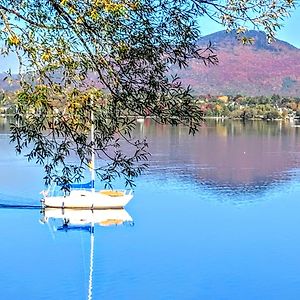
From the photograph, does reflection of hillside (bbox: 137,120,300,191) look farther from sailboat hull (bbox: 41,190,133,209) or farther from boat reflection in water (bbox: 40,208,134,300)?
boat reflection in water (bbox: 40,208,134,300)

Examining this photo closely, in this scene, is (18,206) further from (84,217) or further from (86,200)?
(84,217)

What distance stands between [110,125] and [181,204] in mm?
21698

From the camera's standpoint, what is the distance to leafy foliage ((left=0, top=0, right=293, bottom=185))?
3.96 metres

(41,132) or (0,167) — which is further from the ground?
(41,132)

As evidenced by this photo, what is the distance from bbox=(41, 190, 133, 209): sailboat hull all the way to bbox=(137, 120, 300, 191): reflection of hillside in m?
8.45

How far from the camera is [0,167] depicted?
35.6 metres

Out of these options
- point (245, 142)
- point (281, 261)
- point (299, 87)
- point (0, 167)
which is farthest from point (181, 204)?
point (299, 87)

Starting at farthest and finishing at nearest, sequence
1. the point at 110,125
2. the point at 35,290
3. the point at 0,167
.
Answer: the point at 0,167 < the point at 35,290 < the point at 110,125

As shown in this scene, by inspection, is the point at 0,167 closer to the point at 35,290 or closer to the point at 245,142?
the point at 35,290

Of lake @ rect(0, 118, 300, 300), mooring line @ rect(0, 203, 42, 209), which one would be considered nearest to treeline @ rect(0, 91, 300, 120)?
lake @ rect(0, 118, 300, 300)

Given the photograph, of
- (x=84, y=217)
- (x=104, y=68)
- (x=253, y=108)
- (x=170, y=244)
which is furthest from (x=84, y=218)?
(x=253, y=108)

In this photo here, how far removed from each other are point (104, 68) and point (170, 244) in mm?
15621

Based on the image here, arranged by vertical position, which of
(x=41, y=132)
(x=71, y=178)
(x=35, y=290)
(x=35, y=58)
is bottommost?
(x=35, y=290)

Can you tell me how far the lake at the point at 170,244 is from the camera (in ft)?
50.9
